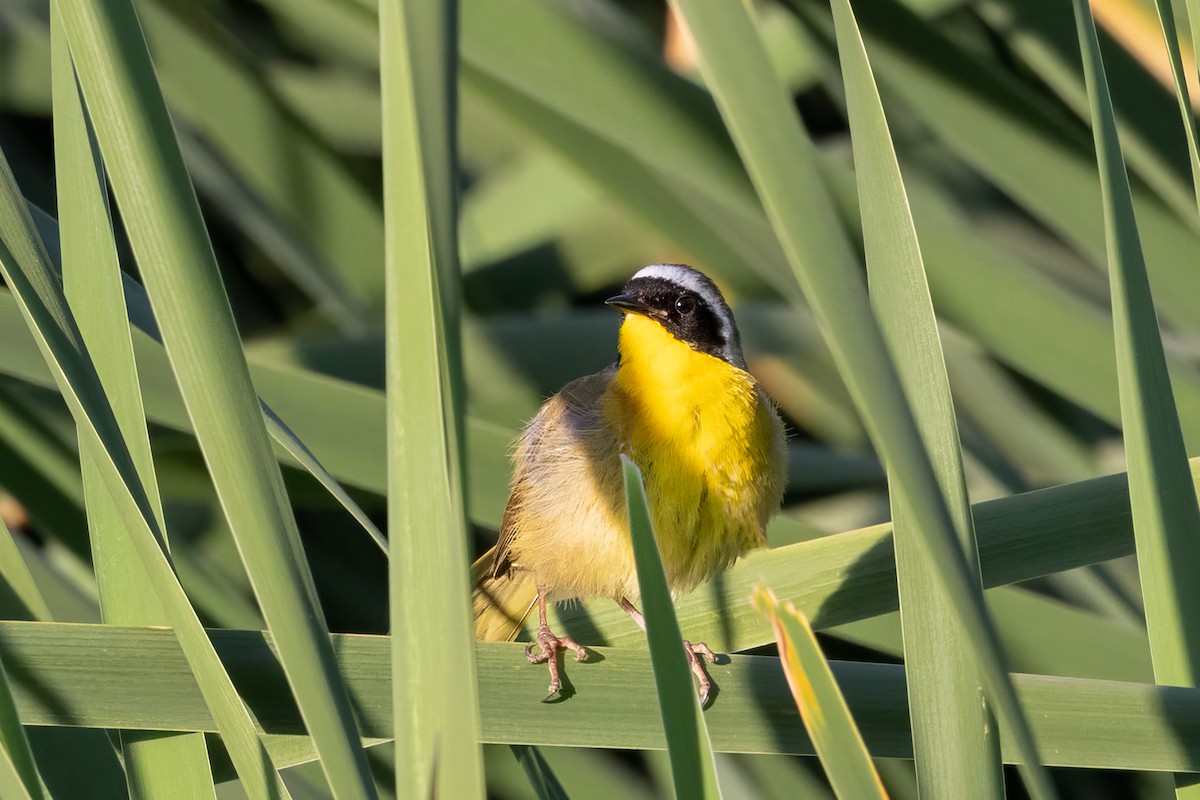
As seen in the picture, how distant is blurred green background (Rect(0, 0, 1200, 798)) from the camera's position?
1.88m

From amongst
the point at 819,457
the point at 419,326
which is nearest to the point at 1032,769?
the point at 419,326

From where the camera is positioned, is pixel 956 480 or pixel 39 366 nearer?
pixel 956 480

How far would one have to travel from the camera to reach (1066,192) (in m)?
2.01

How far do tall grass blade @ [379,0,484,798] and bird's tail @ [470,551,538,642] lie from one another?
1.49m

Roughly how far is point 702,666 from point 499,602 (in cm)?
91

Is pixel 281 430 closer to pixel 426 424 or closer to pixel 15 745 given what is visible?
pixel 15 745

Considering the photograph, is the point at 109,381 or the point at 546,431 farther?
the point at 546,431

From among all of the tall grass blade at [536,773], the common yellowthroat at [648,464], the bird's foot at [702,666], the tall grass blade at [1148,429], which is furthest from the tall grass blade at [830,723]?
the common yellowthroat at [648,464]

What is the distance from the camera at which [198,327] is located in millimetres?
745

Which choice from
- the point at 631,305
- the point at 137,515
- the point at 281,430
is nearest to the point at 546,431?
the point at 631,305

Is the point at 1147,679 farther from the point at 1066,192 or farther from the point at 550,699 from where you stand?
the point at 550,699

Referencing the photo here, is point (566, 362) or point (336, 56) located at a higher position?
point (336, 56)

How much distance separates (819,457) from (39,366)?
156 cm

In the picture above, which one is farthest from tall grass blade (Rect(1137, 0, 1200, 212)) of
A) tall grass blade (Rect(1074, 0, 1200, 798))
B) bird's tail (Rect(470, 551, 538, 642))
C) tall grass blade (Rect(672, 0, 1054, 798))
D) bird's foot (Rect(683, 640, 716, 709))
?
bird's tail (Rect(470, 551, 538, 642))
